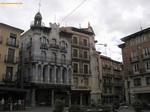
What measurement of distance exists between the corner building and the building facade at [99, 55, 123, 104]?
20.8 m

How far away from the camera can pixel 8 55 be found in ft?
125

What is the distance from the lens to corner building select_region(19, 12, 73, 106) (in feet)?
130

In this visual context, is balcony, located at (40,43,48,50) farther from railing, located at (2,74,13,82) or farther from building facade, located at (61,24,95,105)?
railing, located at (2,74,13,82)

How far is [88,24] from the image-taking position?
54.6 meters

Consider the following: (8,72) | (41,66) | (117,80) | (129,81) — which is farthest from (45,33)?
(117,80)

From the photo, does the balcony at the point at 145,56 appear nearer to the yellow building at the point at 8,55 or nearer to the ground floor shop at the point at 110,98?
the ground floor shop at the point at 110,98

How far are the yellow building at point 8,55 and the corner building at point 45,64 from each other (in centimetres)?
324

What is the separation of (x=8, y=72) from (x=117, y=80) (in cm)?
4353

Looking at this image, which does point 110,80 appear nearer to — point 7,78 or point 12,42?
point 12,42

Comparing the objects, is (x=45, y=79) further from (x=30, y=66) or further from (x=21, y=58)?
(x=21, y=58)

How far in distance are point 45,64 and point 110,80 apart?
105ft

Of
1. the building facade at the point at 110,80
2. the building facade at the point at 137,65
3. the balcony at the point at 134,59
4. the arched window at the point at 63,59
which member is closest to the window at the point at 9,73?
the arched window at the point at 63,59

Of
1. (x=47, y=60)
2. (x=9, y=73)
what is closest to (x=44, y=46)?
(x=47, y=60)

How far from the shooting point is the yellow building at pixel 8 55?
36656 millimetres
